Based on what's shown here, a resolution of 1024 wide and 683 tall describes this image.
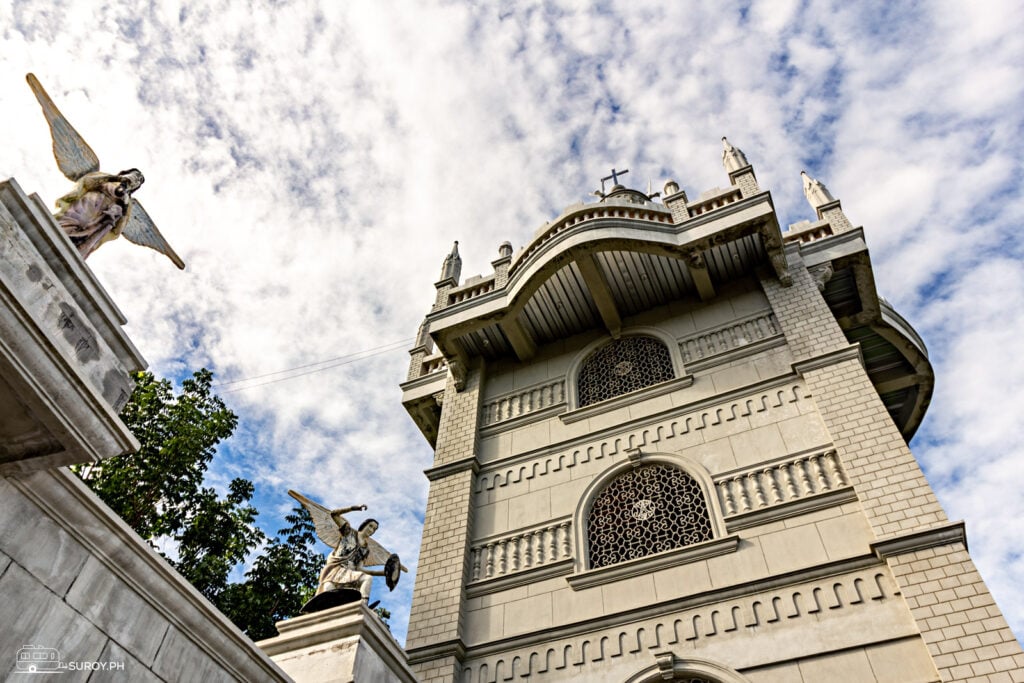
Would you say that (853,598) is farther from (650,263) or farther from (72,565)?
(72,565)

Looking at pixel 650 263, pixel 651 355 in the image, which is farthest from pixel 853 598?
pixel 650 263

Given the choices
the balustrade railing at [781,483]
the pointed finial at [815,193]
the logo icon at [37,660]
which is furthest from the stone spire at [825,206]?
the logo icon at [37,660]

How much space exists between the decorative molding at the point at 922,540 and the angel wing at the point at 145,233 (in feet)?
26.6

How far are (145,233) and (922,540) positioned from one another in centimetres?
885

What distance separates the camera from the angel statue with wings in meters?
7.32

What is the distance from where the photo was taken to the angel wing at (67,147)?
6.28 meters

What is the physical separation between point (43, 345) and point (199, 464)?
1165cm

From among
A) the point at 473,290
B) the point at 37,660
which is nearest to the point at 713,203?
the point at 473,290

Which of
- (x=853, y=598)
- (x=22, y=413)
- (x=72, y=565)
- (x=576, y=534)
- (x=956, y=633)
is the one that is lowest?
(x=72, y=565)

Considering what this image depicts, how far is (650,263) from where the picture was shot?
12883 mm

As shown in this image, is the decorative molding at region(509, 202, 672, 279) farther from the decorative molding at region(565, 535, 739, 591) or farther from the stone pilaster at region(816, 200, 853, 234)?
the decorative molding at region(565, 535, 739, 591)

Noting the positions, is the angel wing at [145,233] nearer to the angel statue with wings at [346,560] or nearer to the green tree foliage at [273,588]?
the angel statue with wings at [346,560]

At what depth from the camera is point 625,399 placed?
1191cm

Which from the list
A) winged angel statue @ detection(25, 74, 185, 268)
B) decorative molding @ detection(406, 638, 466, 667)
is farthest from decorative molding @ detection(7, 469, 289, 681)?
decorative molding @ detection(406, 638, 466, 667)
